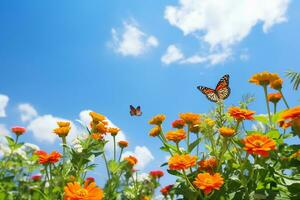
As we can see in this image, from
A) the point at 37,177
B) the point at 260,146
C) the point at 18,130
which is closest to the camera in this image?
the point at 260,146

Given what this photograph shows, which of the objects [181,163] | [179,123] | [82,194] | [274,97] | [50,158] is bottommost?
[82,194]

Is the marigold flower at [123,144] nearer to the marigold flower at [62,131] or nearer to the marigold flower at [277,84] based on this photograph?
the marigold flower at [62,131]

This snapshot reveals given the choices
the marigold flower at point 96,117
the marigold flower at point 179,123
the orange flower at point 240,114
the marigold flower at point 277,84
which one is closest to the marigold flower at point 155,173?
the marigold flower at point 179,123

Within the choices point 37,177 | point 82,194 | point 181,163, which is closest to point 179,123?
point 181,163

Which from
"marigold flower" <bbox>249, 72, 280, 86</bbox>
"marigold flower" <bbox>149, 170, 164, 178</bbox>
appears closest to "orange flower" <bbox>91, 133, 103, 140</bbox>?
"marigold flower" <bbox>249, 72, 280, 86</bbox>

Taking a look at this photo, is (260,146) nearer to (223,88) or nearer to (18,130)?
(223,88)

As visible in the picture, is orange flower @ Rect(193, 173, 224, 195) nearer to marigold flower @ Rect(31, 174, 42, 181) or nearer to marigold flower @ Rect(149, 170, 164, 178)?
marigold flower @ Rect(149, 170, 164, 178)
